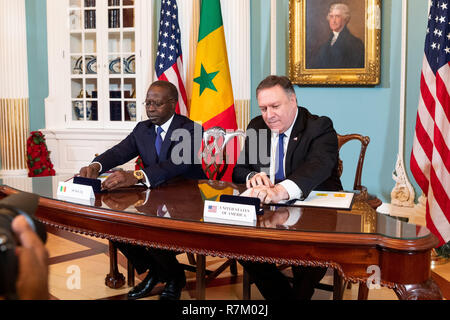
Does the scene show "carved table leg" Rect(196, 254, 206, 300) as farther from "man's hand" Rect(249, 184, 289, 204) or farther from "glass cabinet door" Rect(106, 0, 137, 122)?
"glass cabinet door" Rect(106, 0, 137, 122)

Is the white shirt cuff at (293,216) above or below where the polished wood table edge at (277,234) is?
above

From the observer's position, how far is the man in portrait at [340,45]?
16.4ft

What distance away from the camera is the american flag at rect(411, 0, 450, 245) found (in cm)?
386

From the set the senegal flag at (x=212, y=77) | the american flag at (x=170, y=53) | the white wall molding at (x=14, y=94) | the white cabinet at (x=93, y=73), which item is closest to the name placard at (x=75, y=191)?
the senegal flag at (x=212, y=77)

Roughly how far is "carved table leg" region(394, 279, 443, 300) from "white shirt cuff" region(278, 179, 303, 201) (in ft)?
2.28

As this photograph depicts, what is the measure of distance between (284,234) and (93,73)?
5.29 metres

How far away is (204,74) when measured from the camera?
5121 mm

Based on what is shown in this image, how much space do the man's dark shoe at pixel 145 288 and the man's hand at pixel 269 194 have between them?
1.30m

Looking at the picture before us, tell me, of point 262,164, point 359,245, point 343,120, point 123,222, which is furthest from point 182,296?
point 343,120

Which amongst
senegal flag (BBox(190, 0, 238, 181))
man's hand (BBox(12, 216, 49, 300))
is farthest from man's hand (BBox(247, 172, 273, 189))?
senegal flag (BBox(190, 0, 238, 181))

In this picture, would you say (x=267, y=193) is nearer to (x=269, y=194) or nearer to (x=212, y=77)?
(x=269, y=194)

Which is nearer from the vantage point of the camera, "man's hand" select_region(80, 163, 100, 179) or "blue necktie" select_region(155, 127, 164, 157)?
"man's hand" select_region(80, 163, 100, 179)

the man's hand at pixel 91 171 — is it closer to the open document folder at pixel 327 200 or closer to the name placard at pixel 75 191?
the name placard at pixel 75 191

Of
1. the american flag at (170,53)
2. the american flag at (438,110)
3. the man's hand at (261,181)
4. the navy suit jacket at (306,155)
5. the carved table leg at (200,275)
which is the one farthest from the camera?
the american flag at (170,53)
